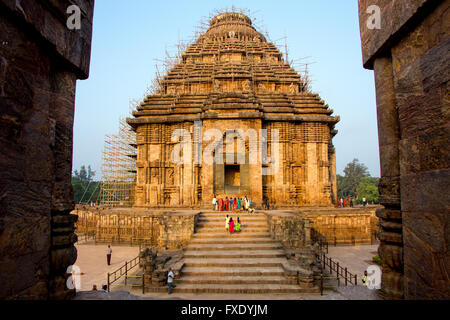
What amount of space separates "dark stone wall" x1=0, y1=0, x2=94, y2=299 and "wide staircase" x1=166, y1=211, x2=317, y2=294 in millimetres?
5196

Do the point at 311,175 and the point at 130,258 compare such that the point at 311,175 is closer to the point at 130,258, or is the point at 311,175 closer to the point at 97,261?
the point at 130,258

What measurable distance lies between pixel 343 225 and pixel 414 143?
43.8 ft

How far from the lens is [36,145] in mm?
2811

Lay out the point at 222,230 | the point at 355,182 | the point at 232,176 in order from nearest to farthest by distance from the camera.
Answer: the point at 222,230 < the point at 232,176 < the point at 355,182

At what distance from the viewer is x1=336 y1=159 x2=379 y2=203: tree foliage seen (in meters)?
48.8

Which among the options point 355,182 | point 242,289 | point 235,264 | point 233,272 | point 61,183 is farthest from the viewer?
point 355,182

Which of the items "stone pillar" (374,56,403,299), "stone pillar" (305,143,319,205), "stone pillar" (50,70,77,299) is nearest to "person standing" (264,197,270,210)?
"stone pillar" (305,143,319,205)

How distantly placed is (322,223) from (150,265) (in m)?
10.1

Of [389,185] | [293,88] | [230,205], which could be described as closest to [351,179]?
[293,88]

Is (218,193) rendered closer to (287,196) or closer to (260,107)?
(287,196)

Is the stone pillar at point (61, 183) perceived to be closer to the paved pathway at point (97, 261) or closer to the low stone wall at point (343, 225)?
the paved pathway at point (97, 261)

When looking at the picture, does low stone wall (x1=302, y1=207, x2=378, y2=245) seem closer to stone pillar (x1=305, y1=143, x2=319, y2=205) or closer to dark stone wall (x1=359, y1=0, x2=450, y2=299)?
stone pillar (x1=305, y1=143, x2=319, y2=205)
